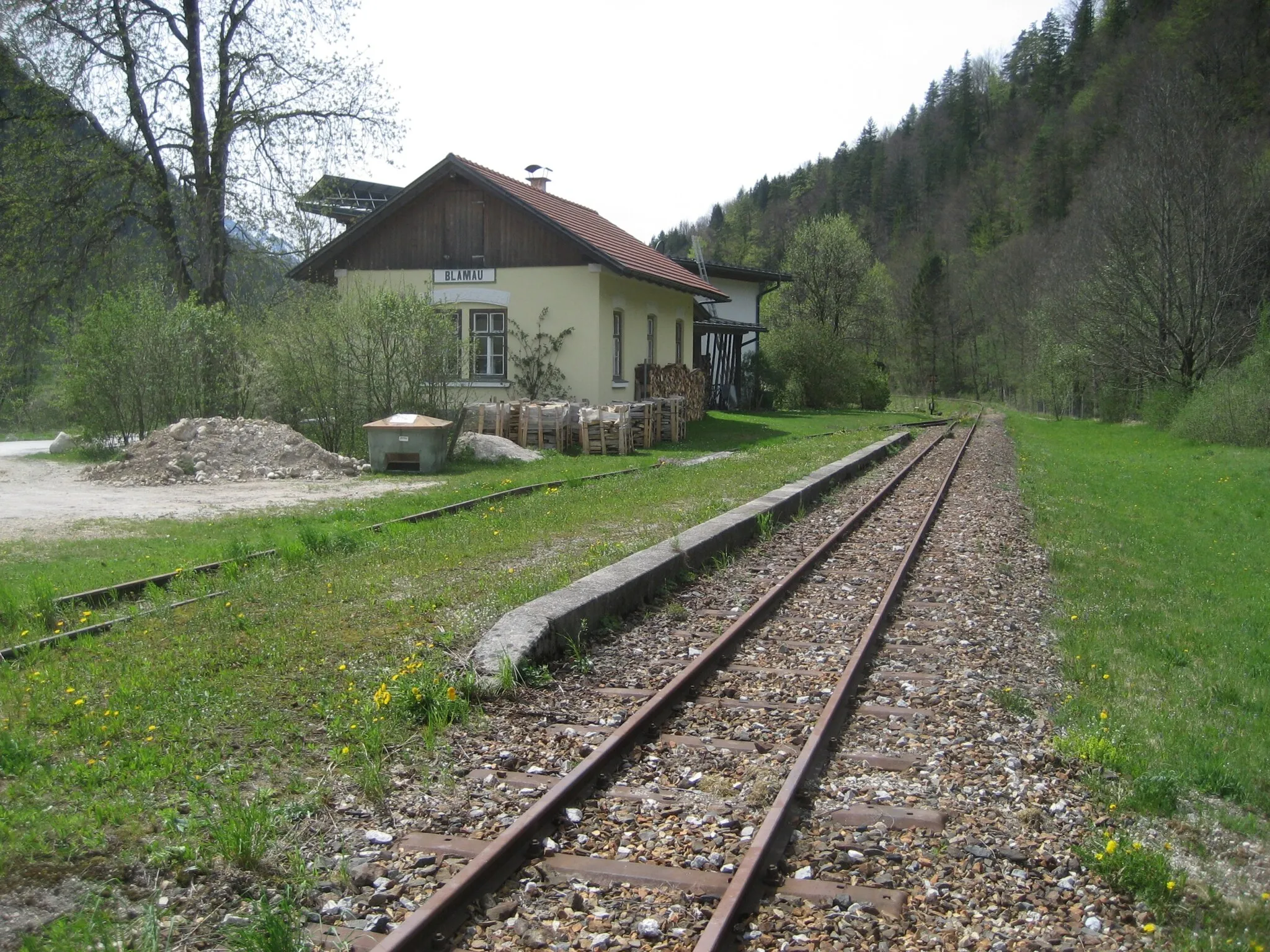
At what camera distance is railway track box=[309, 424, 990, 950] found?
3.48 metres

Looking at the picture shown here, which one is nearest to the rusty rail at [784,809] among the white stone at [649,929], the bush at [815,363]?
the white stone at [649,929]

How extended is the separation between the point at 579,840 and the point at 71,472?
47.8 ft

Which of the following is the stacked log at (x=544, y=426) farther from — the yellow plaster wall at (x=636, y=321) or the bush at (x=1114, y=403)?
the bush at (x=1114, y=403)

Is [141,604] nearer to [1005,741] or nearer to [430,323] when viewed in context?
[1005,741]

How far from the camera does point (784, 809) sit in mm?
4164

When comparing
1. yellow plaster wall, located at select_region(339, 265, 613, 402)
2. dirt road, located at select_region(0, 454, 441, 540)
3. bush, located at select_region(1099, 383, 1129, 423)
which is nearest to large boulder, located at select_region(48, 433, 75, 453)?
dirt road, located at select_region(0, 454, 441, 540)

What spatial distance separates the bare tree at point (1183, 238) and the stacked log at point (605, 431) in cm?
1835

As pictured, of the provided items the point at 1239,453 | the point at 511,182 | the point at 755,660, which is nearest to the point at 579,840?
the point at 755,660

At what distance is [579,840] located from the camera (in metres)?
4.05

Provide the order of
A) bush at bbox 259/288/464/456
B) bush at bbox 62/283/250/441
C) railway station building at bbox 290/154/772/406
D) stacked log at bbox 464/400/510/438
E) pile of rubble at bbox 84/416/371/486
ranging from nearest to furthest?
1. pile of rubble at bbox 84/416/371/486
2. bush at bbox 62/283/250/441
3. bush at bbox 259/288/464/456
4. stacked log at bbox 464/400/510/438
5. railway station building at bbox 290/154/772/406

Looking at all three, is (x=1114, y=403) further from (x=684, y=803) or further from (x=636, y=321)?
(x=684, y=803)

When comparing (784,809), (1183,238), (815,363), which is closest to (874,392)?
(815,363)

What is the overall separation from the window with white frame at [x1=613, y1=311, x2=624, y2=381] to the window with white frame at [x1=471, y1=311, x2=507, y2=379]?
8.69ft

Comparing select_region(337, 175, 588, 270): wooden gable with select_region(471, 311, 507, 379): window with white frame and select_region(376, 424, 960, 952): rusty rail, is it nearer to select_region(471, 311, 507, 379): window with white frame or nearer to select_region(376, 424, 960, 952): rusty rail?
select_region(471, 311, 507, 379): window with white frame
